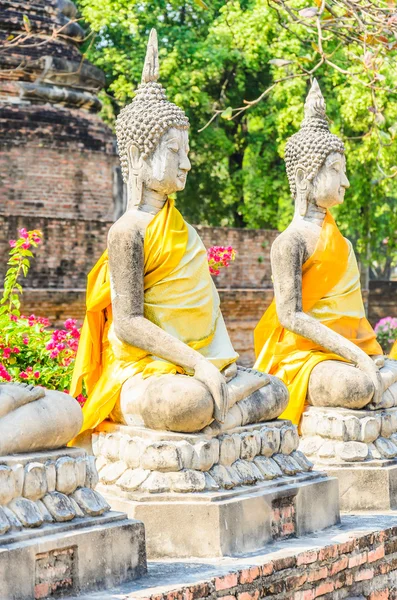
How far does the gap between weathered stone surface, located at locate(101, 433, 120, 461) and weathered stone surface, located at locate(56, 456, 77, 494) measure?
2.61 feet

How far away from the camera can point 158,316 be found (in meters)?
4.94

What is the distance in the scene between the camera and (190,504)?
447cm

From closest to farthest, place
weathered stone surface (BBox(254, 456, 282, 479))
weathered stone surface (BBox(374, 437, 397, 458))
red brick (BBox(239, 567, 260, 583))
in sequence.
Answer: red brick (BBox(239, 567, 260, 583)) → weathered stone surface (BBox(254, 456, 282, 479)) → weathered stone surface (BBox(374, 437, 397, 458))

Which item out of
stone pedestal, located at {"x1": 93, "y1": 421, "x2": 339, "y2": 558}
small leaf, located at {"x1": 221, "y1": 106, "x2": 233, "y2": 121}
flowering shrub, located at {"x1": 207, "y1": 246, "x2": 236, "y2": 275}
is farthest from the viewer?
flowering shrub, located at {"x1": 207, "y1": 246, "x2": 236, "y2": 275}

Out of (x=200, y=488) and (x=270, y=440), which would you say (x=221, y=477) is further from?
(x=270, y=440)

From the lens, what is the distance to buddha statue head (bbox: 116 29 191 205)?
496cm

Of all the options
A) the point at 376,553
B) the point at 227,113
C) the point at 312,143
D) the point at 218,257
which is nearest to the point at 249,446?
the point at 376,553

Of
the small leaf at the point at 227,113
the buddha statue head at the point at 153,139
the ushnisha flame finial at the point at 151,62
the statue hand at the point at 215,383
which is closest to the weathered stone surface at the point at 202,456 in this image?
the statue hand at the point at 215,383

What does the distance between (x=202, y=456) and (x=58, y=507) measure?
920mm

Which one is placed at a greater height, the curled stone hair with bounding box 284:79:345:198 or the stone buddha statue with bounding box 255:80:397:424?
the curled stone hair with bounding box 284:79:345:198

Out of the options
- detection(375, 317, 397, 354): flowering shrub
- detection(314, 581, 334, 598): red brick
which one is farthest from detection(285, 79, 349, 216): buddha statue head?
detection(375, 317, 397, 354): flowering shrub

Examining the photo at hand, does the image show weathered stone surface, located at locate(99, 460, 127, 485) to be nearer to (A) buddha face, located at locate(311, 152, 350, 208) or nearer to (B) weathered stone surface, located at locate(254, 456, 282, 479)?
(B) weathered stone surface, located at locate(254, 456, 282, 479)

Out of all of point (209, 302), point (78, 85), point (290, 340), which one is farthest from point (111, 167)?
point (209, 302)

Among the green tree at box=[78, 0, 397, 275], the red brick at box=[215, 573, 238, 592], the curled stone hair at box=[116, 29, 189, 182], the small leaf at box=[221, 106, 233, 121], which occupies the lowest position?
the red brick at box=[215, 573, 238, 592]
